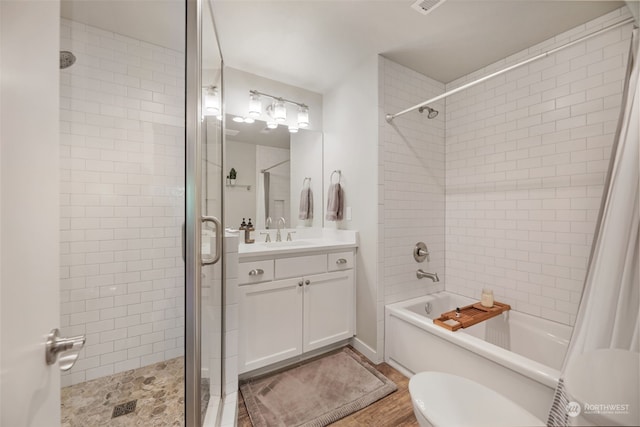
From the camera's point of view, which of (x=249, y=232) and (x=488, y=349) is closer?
(x=488, y=349)

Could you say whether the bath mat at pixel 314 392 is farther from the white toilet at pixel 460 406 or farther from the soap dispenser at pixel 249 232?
the soap dispenser at pixel 249 232

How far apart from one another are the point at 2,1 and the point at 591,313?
164 centimetres

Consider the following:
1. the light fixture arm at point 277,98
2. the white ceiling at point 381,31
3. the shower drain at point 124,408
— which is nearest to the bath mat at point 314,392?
the shower drain at point 124,408

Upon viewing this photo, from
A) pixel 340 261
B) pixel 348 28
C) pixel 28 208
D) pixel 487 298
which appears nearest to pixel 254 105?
pixel 348 28

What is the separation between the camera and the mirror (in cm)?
225

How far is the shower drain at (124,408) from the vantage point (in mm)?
1272

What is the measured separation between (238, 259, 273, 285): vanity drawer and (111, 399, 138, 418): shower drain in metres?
0.79

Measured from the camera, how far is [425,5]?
1539 mm

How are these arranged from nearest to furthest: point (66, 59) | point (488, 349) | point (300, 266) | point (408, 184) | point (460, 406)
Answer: point (460, 406) < point (66, 59) < point (488, 349) < point (300, 266) < point (408, 184)

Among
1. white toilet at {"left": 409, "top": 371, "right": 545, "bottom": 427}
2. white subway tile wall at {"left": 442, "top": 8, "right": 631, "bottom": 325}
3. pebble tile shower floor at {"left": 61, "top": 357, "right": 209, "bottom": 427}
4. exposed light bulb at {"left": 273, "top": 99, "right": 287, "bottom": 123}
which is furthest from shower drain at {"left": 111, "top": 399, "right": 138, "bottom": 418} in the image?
white subway tile wall at {"left": 442, "top": 8, "right": 631, "bottom": 325}

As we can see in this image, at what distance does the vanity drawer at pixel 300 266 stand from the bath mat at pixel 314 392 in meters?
0.72

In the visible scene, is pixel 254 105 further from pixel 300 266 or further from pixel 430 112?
Answer: pixel 430 112

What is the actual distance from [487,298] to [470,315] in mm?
292
